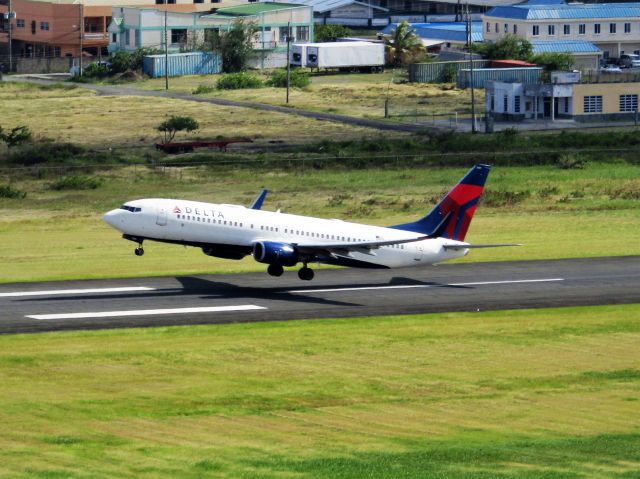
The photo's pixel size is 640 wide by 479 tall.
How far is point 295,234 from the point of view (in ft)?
212

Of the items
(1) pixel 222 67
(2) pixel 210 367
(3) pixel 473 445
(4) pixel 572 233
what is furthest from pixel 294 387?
(1) pixel 222 67

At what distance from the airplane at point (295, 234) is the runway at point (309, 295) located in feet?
6.13

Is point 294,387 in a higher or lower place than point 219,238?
lower

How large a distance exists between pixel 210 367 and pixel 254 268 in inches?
865

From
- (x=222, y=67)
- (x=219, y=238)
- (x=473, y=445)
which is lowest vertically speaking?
(x=473, y=445)

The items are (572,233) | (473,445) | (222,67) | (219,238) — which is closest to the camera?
(473,445)

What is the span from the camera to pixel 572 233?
84.7 metres

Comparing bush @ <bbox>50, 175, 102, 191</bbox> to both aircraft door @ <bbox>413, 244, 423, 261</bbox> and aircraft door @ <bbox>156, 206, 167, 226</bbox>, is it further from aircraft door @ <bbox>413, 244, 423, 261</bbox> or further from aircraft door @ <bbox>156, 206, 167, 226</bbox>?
aircraft door @ <bbox>413, 244, 423, 261</bbox>

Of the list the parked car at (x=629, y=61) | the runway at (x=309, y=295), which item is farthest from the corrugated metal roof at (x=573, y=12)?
the runway at (x=309, y=295)

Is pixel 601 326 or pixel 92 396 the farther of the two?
pixel 601 326

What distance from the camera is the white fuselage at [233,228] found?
208ft

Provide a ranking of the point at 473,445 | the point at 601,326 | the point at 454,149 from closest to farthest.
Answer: the point at 473,445 → the point at 601,326 → the point at 454,149

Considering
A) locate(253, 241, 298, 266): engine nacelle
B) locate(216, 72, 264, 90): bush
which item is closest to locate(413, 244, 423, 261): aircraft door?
locate(253, 241, 298, 266): engine nacelle

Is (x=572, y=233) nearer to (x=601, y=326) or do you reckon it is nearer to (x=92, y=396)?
(x=601, y=326)
